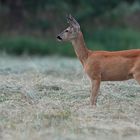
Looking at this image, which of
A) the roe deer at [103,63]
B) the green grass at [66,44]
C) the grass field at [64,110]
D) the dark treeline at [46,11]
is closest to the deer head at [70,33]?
the roe deer at [103,63]

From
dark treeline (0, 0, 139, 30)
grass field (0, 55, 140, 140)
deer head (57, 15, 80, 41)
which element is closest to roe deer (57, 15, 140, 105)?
deer head (57, 15, 80, 41)

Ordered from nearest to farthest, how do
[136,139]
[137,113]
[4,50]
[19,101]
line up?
[136,139] → [137,113] → [19,101] → [4,50]

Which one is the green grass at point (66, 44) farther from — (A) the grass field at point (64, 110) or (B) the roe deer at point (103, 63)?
(B) the roe deer at point (103, 63)

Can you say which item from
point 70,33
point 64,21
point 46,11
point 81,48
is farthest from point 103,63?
point 46,11

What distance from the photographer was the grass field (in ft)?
29.1

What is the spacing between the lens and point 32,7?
30.2 m

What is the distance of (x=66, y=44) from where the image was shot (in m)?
26.9

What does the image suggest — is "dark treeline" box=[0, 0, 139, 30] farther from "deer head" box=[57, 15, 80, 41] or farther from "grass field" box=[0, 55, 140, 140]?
"deer head" box=[57, 15, 80, 41]

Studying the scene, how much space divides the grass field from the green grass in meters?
10.8

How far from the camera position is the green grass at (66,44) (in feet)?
86.5

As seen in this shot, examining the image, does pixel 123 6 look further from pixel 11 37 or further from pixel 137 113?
pixel 137 113

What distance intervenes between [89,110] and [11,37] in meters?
18.3

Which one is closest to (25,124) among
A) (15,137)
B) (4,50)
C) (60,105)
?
(15,137)

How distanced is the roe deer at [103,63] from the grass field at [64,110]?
1.41 ft
